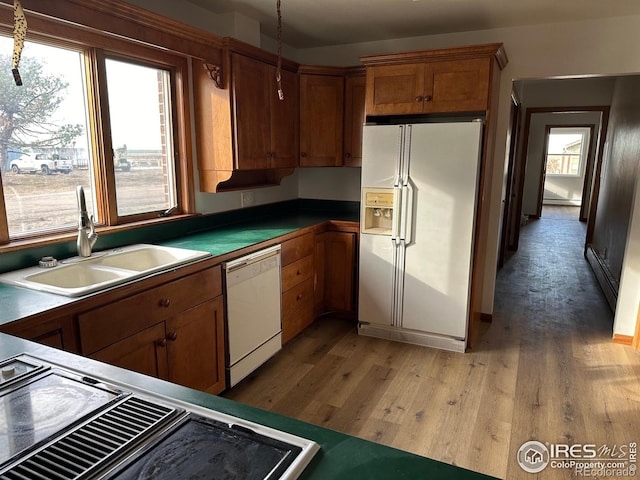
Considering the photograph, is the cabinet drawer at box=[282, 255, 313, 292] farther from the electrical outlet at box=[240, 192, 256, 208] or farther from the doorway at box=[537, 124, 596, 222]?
the doorway at box=[537, 124, 596, 222]

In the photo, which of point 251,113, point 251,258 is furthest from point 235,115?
point 251,258

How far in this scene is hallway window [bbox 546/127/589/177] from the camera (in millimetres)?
11890

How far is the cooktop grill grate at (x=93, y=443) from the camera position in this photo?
0.78m

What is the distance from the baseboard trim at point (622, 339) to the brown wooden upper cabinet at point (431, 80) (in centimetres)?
212

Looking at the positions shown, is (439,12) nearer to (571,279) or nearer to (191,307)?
(191,307)

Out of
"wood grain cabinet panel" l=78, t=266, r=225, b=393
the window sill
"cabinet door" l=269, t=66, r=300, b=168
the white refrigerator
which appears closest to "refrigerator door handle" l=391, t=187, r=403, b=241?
the white refrigerator

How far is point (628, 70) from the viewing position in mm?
3240

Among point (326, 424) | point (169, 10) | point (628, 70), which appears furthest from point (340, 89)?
point (326, 424)

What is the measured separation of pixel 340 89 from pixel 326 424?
8.95 feet

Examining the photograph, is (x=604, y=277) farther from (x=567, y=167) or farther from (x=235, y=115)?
(x=567, y=167)

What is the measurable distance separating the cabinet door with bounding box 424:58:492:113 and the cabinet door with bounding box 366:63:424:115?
7 cm

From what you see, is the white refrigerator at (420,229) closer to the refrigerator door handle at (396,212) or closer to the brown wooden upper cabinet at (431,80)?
the refrigerator door handle at (396,212)

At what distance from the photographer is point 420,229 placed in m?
3.26

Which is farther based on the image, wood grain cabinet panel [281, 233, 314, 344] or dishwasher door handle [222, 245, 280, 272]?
wood grain cabinet panel [281, 233, 314, 344]
